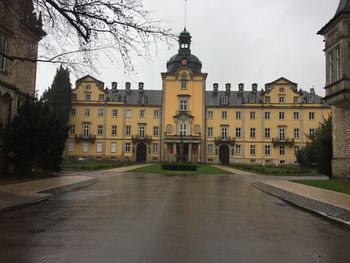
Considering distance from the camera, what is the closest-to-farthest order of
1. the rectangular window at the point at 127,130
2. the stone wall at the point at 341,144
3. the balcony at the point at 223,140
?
the stone wall at the point at 341,144, the balcony at the point at 223,140, the rectangular window at the point at 127,130

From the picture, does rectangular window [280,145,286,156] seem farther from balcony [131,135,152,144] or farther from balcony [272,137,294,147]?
balcony [131,135,152,144]

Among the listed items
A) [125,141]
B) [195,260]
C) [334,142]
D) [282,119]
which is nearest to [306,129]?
[282,119]

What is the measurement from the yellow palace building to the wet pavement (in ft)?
192

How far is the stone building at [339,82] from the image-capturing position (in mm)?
23266

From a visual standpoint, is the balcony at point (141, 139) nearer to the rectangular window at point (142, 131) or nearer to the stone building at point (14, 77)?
the rectangular window at point (142, 131)

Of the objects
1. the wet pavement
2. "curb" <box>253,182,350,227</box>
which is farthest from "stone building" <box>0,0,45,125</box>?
"curb" <box>253,182,350,227</box>

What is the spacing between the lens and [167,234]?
8148 mm

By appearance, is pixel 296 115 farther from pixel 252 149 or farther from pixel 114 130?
pixel 114 130

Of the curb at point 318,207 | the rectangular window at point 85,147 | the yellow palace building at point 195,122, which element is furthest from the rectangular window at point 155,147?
the curb at point 318,207

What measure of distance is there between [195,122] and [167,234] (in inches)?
2515

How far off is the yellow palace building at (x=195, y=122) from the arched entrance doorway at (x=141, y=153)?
182mm

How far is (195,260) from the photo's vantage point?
6.16m

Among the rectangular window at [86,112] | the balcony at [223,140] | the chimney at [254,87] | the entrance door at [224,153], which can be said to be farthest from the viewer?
the chimney at [254,87]

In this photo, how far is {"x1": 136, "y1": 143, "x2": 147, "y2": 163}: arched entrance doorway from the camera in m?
72.4
